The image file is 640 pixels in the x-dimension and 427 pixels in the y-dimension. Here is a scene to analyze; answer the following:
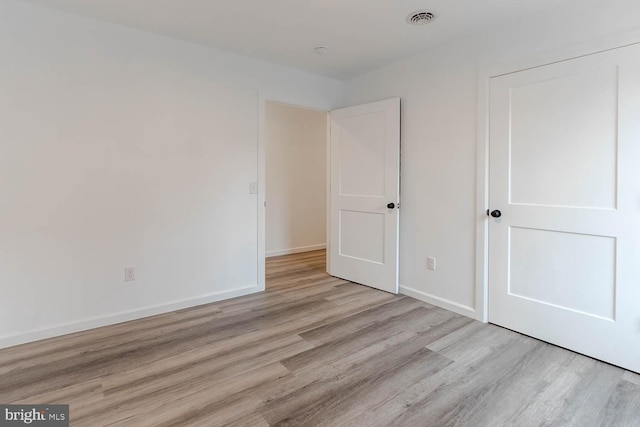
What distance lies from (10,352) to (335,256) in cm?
298

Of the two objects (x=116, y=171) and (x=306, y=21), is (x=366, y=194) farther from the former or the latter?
(x=116, y=171)

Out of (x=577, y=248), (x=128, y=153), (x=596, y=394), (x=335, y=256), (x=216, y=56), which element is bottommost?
(x=596, y=394)

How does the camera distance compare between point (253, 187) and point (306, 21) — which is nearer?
point (306, 21)

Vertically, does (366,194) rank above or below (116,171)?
below

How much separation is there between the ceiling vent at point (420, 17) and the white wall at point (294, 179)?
3.01 meters

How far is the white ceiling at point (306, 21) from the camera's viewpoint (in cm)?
233

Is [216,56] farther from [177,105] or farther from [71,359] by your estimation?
[71,359]

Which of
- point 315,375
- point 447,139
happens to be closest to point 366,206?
point 447,139

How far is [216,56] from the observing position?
124 inches

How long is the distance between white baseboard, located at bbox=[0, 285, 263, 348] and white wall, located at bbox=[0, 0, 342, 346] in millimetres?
11

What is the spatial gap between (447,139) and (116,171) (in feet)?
9.30

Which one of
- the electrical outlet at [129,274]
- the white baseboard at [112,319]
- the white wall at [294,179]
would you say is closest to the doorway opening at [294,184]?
the white wall at [294,179]

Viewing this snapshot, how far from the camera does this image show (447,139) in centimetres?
299

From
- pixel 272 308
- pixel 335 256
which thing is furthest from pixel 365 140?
pixel 272 308
